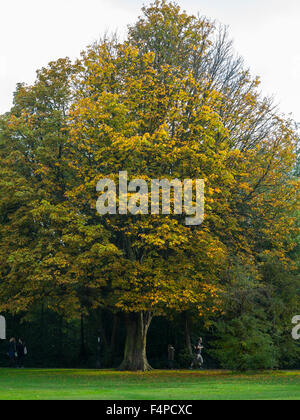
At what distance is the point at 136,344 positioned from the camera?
34281 mm

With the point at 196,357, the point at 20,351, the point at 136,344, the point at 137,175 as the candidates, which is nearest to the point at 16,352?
the point at 20,351

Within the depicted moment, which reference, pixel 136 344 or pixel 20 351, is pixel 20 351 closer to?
pixel 20 351

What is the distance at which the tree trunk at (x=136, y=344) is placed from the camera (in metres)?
33.9

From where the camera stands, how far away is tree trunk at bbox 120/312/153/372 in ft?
111

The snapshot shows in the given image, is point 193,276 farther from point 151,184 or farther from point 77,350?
point 77,350

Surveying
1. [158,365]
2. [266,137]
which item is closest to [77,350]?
[158,365]

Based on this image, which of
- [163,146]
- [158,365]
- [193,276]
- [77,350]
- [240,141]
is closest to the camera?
[163,146]

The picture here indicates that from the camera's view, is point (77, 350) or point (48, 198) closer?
point (48, 198)

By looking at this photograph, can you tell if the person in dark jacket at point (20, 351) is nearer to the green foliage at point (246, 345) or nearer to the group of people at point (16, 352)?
the group of people at point (16, 352)

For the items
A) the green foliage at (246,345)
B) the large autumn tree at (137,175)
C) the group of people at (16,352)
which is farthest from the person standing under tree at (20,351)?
the green foliage at (246,345)

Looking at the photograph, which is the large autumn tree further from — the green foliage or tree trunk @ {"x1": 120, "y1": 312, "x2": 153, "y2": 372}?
the green foliage

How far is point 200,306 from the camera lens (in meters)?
31.5

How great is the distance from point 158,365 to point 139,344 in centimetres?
838
